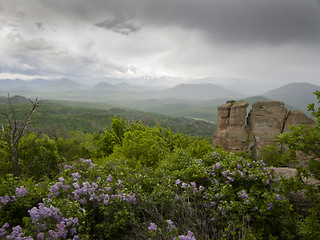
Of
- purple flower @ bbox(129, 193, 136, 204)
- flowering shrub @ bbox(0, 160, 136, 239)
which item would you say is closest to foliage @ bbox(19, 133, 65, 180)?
flowering shrub @ bbox(0, 160, 136, 239)

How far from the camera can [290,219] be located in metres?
7.37

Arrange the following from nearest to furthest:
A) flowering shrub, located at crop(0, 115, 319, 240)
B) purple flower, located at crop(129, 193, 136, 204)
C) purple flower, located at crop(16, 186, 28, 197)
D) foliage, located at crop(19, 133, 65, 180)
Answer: flowering shrub, located at crop(0, 115, 319, 240), purple flower, located at crop(16, 186, 28, 197), purple flower, located at crop(129, 193, 136, 204), foliage, located at crop(19, 133, 65, 180)

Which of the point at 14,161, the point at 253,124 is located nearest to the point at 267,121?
the point at 253,124

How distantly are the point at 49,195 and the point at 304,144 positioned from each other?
840cm

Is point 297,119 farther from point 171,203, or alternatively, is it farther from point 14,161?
point 14,161

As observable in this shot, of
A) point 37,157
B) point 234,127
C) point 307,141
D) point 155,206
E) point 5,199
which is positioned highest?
point 307,141

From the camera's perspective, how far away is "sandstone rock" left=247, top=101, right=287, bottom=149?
129 feet

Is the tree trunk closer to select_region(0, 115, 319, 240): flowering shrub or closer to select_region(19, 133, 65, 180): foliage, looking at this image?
select_region(0, 115, 319, 240): flowering shrub

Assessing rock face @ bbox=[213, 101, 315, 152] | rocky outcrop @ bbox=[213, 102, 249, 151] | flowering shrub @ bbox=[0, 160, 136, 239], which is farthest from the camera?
rocky outcrop @ bbox=[213, 102, 249, 151]

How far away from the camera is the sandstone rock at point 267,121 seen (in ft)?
129

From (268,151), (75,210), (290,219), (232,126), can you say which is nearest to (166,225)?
(75,210)

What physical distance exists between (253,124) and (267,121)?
9.37ft

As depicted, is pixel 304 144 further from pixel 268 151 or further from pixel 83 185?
pixel 268 151

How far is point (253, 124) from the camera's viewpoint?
136 feet
